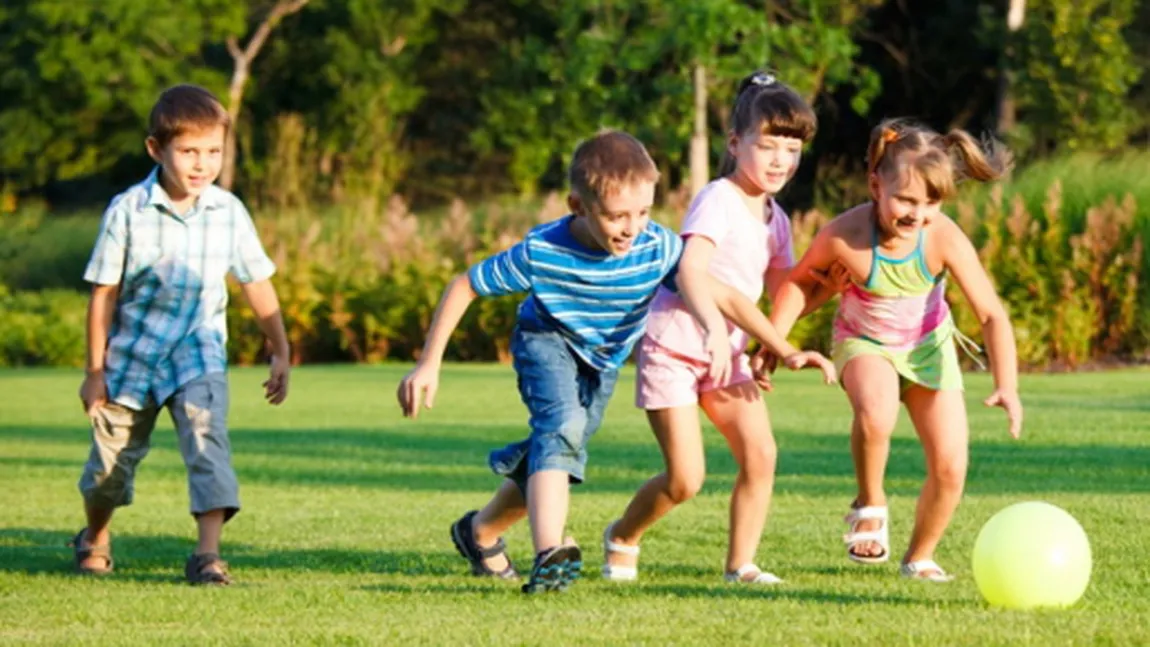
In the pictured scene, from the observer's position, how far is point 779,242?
7047 mm

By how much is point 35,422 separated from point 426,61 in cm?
3143

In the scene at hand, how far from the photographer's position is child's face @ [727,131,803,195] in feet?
22.4

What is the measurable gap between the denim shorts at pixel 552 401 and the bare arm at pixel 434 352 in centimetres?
30

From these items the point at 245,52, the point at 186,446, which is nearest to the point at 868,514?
the point at 186,446

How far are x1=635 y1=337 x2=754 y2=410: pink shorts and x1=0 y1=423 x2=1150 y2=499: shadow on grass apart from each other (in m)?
3.19

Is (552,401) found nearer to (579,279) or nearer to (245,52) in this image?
(579,279)

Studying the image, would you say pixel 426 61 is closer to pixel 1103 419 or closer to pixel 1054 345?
pixel 1054 345

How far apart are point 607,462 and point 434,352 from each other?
5651 millimetres

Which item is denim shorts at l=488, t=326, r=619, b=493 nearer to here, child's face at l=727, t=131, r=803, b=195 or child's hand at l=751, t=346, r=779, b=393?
child's hand at l=751, t=346, r=779, b=393

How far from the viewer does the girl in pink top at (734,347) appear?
22.2 feet

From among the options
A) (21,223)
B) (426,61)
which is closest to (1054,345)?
(21,223)

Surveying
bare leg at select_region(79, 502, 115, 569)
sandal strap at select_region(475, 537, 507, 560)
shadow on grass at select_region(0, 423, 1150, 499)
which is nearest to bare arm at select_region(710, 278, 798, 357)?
sandal strap at select_region(475, 537, 507, 560)

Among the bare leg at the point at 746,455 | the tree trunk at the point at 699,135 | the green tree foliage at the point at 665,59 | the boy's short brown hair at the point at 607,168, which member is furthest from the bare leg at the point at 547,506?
the tree trunk at the point at 699,135

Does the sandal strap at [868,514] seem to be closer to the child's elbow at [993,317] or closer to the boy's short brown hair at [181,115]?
the child's elbow at [993,317]
